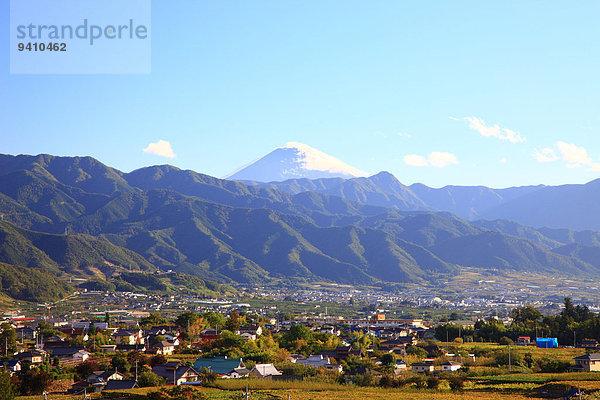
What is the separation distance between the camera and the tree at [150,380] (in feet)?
144

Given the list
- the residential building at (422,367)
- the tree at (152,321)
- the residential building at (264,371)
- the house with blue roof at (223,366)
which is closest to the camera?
the residential building at (264,371)

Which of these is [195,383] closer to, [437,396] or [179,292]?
[437,396]

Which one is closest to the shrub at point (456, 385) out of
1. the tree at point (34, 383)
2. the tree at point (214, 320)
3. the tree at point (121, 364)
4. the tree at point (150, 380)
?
the tree at point (150, 380)

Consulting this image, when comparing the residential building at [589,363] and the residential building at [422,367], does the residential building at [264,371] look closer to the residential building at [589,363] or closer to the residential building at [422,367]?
the residential building at [422,367]

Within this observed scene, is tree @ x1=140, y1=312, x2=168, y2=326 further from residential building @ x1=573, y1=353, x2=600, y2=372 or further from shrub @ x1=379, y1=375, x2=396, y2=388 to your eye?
residential building @ x1=573, y1=353, x2=600, y2=372

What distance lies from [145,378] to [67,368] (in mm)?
10322

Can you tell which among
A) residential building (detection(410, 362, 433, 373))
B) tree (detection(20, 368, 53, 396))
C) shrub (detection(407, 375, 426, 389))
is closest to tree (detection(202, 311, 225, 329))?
residential building (detection(410, 362, 433, 373))

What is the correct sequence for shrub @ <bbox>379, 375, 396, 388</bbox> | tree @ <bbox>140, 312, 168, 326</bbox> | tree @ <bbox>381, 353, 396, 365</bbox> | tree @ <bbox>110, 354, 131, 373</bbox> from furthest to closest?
tree @ <bbox>140, 312, 168, 326</bbox> → tree @ <bbox>381, 353, 396, 365</bbox> → tree @ <bbox>110, 354, 131, 373</bbox> → shrub @ <bbox>379, 375, 396, 388</bbox>

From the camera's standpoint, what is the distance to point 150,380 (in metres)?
44.2

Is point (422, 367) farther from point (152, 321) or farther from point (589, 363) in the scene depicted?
point (152, 321)

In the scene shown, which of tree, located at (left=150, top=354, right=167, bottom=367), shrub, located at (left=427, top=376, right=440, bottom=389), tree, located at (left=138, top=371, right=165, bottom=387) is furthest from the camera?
tree, located at (left=150, top=354, right=167, bottom=367)

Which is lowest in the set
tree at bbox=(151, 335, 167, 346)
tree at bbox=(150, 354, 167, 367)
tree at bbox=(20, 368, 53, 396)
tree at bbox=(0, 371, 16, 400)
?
tree at bbox=(151, 335, 167, 346)

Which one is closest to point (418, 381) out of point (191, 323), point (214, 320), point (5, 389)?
point (5, 389)

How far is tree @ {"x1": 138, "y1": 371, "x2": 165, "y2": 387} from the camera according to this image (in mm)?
44000
